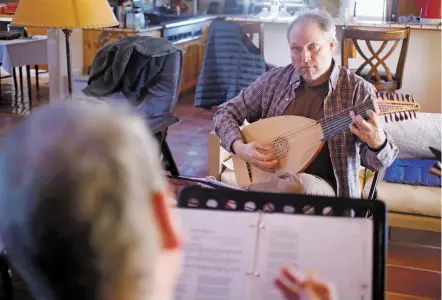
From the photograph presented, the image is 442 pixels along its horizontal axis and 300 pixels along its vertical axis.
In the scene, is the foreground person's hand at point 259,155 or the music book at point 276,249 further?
the foreground person's hand at point 259,155

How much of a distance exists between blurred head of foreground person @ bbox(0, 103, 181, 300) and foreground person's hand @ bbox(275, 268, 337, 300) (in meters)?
0.28

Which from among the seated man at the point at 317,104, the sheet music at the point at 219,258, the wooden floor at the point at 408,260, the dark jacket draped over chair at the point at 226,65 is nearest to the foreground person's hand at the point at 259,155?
the seated man at the point at 317,104

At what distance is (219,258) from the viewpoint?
0.90 metres

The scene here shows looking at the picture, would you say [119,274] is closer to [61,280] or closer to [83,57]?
[61,280]

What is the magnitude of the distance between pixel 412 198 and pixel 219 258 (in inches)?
78.8

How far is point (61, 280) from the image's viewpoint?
0.55 m

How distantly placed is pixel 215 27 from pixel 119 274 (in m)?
4.61

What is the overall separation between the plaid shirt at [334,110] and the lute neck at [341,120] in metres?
0.05

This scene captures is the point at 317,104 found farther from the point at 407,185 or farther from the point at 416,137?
the point at 416,137

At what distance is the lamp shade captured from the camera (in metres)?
2.49

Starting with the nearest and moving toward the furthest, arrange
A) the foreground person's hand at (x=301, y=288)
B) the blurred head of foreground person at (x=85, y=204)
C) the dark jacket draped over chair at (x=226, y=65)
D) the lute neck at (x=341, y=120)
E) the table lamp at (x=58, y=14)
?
the blurred head of foreground person at (x=85, y=204) < the foreground person's hand at (x=301, y=288) < the lute neck at (x=341, y=120) < the table lamp at (x=58, y=14) < the dark jacket draped over chair at (x=226, y=65)

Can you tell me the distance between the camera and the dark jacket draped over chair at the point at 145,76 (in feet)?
11.8

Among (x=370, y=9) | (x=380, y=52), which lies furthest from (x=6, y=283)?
(x=370, y=9)

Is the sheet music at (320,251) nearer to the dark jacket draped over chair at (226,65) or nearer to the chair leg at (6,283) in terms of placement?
the chair leg at (6,283)
